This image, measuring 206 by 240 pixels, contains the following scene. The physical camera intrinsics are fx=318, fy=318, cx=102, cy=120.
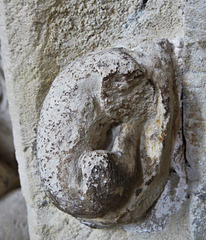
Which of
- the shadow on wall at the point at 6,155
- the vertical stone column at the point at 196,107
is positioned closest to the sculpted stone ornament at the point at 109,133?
the vertical stone column at the point at 196,107

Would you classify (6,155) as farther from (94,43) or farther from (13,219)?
(94,43)

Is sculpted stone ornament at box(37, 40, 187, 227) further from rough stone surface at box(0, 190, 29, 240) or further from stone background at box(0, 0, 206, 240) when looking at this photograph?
rough stone surface at box(0, 190, 29, 240)

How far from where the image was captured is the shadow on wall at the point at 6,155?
134 centimetres

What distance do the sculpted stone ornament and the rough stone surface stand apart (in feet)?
2.04

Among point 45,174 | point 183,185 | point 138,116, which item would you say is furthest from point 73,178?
point 183,185

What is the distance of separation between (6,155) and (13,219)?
35 cm

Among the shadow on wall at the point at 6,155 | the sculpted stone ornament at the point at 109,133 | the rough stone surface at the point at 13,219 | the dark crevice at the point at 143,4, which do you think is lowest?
the rough stone surface at the point at 13,219

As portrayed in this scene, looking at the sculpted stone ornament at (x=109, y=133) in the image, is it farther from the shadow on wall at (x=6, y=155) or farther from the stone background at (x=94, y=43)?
the shadow on wall at (x=6, y=155)

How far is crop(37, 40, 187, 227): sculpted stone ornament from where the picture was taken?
55cm

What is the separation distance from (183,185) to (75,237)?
292mm

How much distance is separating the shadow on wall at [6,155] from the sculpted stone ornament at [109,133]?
78 centimetres

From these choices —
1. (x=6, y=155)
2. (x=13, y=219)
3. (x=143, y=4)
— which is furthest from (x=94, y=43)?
(x=6, y=155)

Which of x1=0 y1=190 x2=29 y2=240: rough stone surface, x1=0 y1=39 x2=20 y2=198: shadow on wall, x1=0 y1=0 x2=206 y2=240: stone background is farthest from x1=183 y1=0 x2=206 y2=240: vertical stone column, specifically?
x1=0 y1=39 x2=20 y2=198: shadow on wall

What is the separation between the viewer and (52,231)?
0.77 m
